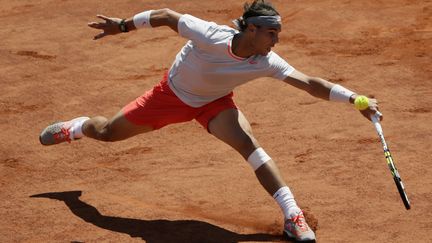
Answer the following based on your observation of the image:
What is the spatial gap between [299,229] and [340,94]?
3.85ft

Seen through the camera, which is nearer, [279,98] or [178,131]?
[178,131]

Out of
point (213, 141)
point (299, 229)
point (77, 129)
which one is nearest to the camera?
point (299, 229)

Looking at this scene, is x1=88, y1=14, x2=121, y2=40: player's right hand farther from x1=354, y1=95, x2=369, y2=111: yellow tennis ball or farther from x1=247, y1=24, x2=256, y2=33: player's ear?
x1=354, y1=95, x2=369, y2=111: yellow tennis ball

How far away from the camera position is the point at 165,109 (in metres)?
7.87

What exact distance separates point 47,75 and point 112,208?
379 centimetres

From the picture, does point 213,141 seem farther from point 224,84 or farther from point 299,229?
point 299,229

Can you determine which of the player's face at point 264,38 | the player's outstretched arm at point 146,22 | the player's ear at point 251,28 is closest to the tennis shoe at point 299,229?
the player's face at point 264,38

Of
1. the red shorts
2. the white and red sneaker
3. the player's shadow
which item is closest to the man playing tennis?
the red shorts

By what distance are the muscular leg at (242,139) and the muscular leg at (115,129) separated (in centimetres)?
75

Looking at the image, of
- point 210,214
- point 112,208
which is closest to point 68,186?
point 112,208

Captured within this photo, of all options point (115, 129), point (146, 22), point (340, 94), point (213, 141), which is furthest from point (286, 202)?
point (213, 141)

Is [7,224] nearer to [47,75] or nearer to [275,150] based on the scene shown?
[275,150]

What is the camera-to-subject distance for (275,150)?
9.20 metres

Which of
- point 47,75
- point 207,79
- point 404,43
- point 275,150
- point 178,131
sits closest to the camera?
point 207,79
